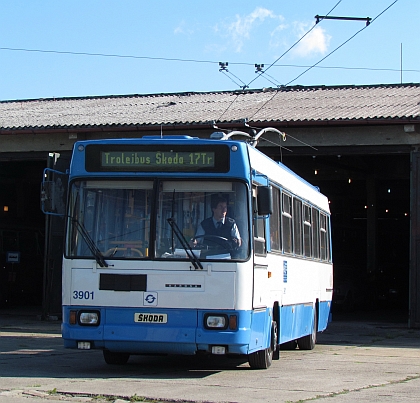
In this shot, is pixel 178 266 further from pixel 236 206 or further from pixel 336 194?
pixel 336 194

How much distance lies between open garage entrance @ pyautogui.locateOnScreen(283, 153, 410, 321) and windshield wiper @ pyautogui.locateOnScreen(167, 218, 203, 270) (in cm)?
2006

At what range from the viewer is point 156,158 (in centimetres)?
1098

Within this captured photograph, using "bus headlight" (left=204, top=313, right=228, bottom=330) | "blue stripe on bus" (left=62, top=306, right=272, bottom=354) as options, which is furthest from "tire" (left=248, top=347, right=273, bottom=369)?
"bus headlight" (left=204, top=313, right=228, bottom=330)

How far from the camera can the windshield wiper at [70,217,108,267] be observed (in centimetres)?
1080

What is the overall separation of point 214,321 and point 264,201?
1597 millimetres

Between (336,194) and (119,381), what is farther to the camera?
(336,194)

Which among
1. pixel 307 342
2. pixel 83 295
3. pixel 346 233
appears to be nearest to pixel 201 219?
pixel 83 295

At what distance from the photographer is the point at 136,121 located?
24625 mm

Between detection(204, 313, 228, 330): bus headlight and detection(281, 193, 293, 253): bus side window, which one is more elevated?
detection(281, 193, 293, 253): bus side window

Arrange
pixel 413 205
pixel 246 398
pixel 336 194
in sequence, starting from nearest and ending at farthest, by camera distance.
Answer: pixel 246 398 < pixel 413 205 < pixel 336 194

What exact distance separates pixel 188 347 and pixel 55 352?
530cm

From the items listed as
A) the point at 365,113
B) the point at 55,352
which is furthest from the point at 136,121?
the point at 55,352

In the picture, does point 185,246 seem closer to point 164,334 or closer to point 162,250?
point 162,250

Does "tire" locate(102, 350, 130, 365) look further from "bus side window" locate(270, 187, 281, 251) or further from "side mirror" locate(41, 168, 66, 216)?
"bus side window" locate(270, 187, 281, 251)
